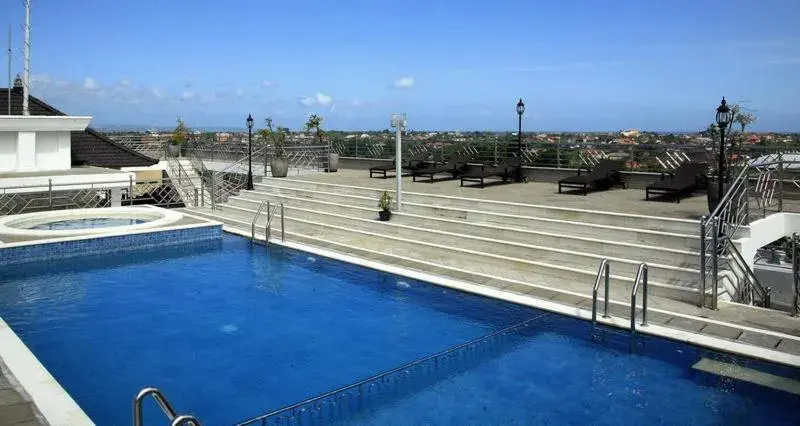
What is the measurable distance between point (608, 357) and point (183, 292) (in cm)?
676

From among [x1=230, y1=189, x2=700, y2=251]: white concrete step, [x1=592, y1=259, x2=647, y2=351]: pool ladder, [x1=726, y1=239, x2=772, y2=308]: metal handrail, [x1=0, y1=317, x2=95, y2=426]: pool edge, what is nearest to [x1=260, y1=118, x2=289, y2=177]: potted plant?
[x1=230, y1=189, x2=700, y2=251]: white concrete step

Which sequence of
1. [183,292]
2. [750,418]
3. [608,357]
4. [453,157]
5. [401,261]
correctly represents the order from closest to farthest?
1. [750,418]
2. [608,357]
3. [183,292]
4. [401,261]
5. [453,157]

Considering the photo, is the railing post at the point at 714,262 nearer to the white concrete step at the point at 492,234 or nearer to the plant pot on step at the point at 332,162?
the white concrete step at the point at 492,234

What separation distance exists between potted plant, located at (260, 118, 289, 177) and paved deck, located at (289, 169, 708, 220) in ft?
1.56

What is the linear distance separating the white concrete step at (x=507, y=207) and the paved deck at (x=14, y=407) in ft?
29.9

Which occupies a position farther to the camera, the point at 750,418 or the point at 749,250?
the point at 749,250

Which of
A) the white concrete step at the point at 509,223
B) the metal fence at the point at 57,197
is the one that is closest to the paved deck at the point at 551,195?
the white concrete step at the point at 509,223

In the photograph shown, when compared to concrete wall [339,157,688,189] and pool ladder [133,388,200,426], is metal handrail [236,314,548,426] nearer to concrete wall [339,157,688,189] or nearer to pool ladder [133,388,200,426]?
pool ladder [133,388,200,426]

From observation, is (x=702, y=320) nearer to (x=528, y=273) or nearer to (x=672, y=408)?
(x=672, y=408)

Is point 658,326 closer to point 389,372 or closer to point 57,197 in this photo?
point 389,372

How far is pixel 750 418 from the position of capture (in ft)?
19.0

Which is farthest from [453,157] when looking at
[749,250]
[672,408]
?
[672,408]

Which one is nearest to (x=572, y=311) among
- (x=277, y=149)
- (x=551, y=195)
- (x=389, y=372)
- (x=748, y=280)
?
(x=748, y=280)

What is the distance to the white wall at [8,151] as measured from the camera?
20.3m
